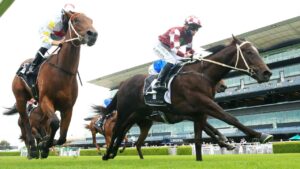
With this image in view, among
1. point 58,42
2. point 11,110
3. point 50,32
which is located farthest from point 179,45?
point 11,110

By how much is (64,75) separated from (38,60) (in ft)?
3.40

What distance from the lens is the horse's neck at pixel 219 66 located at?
689cm

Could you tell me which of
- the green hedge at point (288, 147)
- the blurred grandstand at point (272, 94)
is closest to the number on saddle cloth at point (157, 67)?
the green hedge at point (288, 147)

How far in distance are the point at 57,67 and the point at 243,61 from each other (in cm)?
332

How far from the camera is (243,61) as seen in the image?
22.2 feet

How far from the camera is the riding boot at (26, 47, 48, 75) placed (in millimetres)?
7250

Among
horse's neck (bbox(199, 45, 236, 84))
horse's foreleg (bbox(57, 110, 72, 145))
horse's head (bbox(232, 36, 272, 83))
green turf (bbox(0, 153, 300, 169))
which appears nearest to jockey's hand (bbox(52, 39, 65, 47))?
horse's foreleg (bbox(57, 110, 72, 145))

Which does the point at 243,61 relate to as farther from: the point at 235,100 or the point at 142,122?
the point at 235,100

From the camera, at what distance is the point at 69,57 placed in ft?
22.1

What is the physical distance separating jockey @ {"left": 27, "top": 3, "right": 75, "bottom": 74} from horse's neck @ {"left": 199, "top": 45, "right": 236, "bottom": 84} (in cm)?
273

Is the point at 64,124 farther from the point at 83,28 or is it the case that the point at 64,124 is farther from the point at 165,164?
the point at 165,164

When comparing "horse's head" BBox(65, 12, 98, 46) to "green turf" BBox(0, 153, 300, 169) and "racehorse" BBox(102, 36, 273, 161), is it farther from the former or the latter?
"green turf" BBox(0, 153, 300, 169)

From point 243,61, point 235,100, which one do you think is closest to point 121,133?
point 243,61

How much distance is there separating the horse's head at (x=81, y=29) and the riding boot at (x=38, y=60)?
0.82 metres
